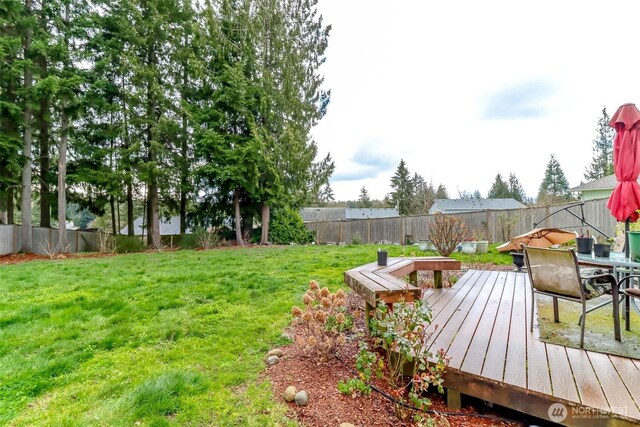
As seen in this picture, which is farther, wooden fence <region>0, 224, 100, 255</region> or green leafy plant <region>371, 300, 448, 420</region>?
wooden fence <region>0, 224, 100, 255</region>

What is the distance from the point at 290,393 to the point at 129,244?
13.7 m

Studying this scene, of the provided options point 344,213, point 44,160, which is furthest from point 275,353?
point 344,213

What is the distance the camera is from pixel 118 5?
12.0m

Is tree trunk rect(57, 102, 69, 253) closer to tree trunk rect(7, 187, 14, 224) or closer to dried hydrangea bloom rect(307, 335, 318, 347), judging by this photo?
tree trunk rect(7, 187, 14, 224)

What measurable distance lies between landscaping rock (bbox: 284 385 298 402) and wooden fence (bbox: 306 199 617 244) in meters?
6.90

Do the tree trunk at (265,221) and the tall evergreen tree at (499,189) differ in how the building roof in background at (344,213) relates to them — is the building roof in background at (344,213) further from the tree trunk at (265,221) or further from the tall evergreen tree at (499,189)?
the tree trunk at (265,221)

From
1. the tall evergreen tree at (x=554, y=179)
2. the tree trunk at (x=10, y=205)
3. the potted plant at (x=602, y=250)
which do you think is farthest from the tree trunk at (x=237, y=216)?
the tall evergreen tree at (x=554, y=179)

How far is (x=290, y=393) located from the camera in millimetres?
1938

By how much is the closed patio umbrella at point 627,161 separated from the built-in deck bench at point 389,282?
173cm

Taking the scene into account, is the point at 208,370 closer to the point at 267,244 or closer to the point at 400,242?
the point at 267,244

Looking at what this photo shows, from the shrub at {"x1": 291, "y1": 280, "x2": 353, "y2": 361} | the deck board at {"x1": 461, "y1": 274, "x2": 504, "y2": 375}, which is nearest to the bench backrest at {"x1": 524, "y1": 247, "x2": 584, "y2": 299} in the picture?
the deck board at {"x1": 461, "y1": 274, "x2": 504, "y2": 375}

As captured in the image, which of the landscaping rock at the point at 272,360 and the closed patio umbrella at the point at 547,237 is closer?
the landscaping rock at the point at 272,360

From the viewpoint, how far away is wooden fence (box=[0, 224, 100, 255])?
10727 mm

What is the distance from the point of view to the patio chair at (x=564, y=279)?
7.46 ft
